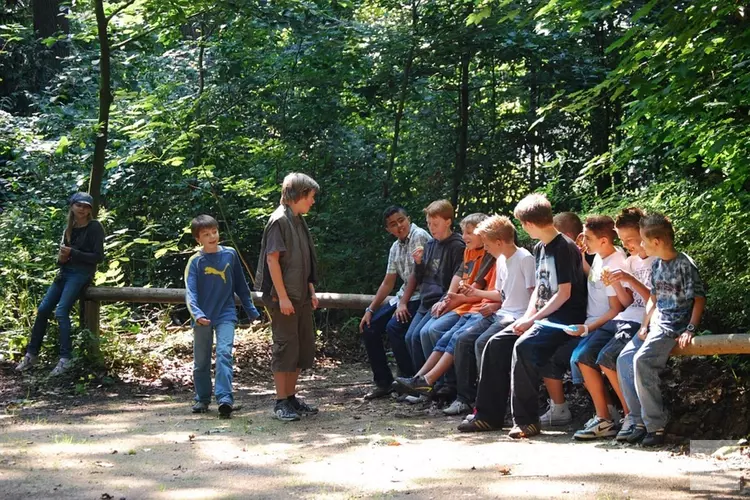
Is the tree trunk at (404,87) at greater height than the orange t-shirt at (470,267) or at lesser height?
greater

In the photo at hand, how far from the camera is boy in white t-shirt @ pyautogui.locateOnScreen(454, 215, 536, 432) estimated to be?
6.43 metres

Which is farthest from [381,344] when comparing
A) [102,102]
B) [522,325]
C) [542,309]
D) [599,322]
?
[102,102]

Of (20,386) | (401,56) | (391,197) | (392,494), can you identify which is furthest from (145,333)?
(392,494)

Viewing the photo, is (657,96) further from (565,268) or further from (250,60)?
(250,60)

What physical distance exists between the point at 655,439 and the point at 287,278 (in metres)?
3.03

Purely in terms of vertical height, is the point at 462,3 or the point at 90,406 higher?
the point at 462,3

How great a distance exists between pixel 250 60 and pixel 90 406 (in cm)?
543

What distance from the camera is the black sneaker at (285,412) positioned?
282 inches

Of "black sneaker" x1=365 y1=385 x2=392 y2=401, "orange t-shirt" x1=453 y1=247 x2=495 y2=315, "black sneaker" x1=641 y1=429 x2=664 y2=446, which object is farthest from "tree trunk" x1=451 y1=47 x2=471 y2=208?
"black sneaker" x1=641 y1=429 x2=664 y2=446

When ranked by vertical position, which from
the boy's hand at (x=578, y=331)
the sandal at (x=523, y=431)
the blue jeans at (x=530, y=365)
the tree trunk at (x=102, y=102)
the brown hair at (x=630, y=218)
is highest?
the tree trunk at (x=102, y=102)

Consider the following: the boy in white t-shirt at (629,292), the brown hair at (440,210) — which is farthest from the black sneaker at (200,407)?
the boy in white t-shirt at (629,292)

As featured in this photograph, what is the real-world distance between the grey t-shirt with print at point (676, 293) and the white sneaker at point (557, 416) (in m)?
1.17

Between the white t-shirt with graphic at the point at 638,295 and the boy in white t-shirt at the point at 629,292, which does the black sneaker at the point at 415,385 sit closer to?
the boy in white t-shirt at the point at 629,292

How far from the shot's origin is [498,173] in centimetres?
1271
